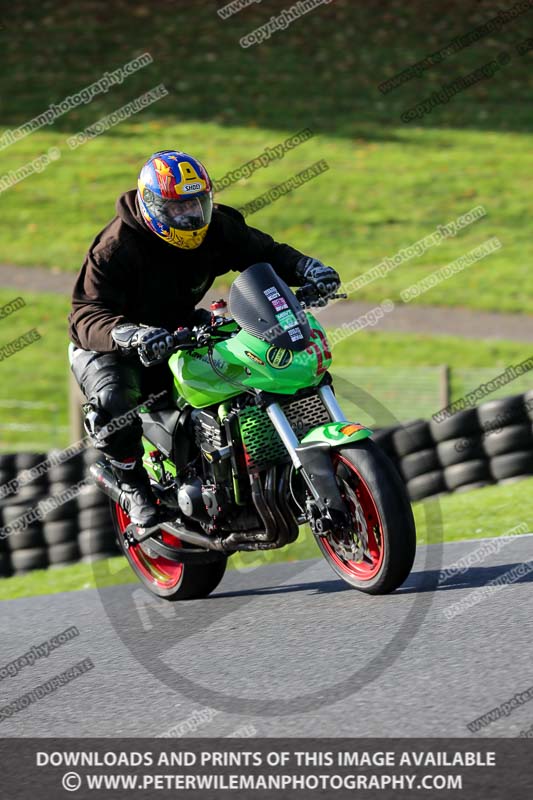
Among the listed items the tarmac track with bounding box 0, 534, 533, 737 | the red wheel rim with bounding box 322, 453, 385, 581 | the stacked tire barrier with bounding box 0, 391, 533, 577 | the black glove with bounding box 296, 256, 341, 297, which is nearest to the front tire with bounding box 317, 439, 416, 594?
the red wheel rim with bounding box 322, 453, 385, 581

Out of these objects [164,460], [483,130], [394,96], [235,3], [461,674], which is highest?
[235,3]

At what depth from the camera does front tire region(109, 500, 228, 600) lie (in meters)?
6.91

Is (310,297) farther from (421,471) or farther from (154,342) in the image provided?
(421,471)

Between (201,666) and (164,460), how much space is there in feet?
4.67

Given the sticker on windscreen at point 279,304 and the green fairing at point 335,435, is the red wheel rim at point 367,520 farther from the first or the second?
the sticker on windscreen at point 279,304

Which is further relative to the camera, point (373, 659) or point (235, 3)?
point (235, 3)

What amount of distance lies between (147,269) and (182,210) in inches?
17.0

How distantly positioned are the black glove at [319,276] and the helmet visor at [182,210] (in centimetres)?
61

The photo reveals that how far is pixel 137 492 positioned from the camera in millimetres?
6590

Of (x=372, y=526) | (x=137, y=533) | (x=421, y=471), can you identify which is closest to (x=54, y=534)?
(x=421, y=471)

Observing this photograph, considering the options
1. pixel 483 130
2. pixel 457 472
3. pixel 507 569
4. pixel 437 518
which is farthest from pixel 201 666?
pixel 483 130
